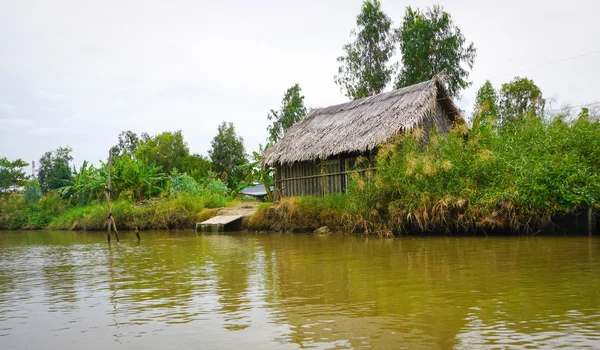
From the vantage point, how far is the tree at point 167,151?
103 feet

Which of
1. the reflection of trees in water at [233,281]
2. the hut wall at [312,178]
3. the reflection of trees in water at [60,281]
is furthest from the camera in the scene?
the hut wall at [312,178]

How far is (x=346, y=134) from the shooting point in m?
14.6

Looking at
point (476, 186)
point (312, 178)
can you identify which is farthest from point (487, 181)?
point (312, 178)

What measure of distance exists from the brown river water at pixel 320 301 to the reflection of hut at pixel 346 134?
Result: 6204mm

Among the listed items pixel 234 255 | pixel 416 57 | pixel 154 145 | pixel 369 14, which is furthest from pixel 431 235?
pixel 154 145

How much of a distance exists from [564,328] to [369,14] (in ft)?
77.6

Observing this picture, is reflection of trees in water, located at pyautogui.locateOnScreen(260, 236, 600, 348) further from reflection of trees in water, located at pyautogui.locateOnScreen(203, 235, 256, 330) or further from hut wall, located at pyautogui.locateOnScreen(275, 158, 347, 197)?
hut wall, located at pyautogui.locateOnScreen(275, 158, 347, 197)

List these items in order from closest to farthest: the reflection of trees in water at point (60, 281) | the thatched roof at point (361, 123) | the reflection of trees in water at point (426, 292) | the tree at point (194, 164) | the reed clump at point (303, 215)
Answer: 1. the reflection of trees in water at point (426, 292)
2. the reflection of trees in water at point (60, 281)
3. the reed clump at point (303, 215)
4. the thatched roof at point (361, 123)
5. the tree at point (194, 164)

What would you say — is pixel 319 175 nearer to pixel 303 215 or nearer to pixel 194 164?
pixel 303 215

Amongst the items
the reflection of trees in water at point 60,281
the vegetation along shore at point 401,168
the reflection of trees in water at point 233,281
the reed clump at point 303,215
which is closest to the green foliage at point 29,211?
the vegetation along shore at point 401,168

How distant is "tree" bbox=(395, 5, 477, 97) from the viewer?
2278 cm

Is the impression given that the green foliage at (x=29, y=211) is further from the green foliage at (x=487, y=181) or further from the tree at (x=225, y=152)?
the green foliage at (x=487, y=181)

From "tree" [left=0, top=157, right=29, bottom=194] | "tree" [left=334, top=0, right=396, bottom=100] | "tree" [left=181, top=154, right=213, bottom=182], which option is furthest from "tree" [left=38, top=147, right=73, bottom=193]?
"tree" [left=334, top=0, right=396, bottom=100]

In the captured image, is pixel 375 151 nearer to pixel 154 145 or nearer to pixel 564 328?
pixel 564 328
